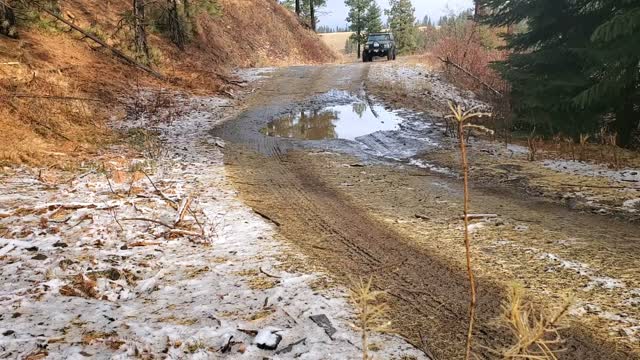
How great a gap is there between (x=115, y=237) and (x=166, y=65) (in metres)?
14.6

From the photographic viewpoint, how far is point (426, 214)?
19.8 feet

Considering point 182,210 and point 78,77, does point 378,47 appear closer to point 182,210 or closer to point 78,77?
point 78,77

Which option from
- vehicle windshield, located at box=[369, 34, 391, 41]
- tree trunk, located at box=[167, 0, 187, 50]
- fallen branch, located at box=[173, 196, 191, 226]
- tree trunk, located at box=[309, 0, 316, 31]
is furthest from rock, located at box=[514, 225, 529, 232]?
tree trunk, located at box=[309, 0, 316, 31]

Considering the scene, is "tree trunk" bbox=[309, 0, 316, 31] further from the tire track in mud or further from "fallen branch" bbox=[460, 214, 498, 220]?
"fallen branch" bbox=[460, 214, 498, 220]

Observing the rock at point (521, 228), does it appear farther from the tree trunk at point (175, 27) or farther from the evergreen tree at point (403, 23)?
the evergreen tree at point (403, 23)

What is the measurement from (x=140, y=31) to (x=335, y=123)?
8222 mm

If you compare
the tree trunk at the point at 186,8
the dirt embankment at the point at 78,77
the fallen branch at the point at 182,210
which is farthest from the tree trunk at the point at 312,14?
the fallen branch at the point at 182,210

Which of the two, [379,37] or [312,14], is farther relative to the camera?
[312,14]

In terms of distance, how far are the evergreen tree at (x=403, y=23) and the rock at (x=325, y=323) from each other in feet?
180

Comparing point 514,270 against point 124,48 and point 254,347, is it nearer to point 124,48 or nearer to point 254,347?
point 254,347

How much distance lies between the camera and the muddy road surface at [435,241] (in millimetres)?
3484

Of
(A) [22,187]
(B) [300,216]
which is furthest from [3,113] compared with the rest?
(B) [300,216]

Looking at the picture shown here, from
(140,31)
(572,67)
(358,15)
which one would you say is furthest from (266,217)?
(358,15)

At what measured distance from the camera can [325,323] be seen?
3533 mm
